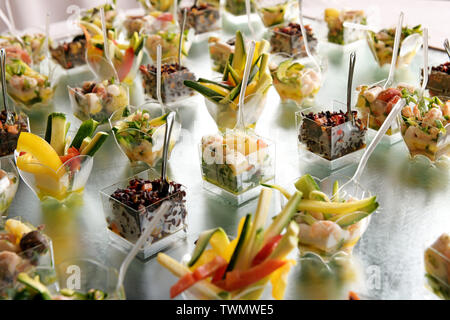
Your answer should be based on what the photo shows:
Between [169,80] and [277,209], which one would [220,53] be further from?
[277,209]

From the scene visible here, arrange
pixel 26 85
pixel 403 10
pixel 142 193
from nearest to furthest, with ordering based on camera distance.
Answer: pixel 142 193
pixel 26 85
pixel 403 10

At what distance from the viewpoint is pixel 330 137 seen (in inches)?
61.4

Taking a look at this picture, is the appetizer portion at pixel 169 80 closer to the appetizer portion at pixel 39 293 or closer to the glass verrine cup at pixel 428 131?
the glass verrine cup at pixel 428 131

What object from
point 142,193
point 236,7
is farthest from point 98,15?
point 142,193

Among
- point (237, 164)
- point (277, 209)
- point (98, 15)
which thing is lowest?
point (277, 209)

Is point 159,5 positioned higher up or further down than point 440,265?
higher up

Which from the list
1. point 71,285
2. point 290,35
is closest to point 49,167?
point 71,285

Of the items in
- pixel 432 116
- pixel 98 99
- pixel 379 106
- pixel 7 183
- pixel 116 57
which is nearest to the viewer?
pixel 7 183

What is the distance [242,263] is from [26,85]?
120cm

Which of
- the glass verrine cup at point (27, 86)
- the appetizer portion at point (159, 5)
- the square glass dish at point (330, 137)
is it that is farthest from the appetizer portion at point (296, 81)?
the appetizer portion at point (159, 5)

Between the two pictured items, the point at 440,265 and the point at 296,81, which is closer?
the point at 440,265

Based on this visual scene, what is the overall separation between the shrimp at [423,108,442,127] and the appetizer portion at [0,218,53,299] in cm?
96
